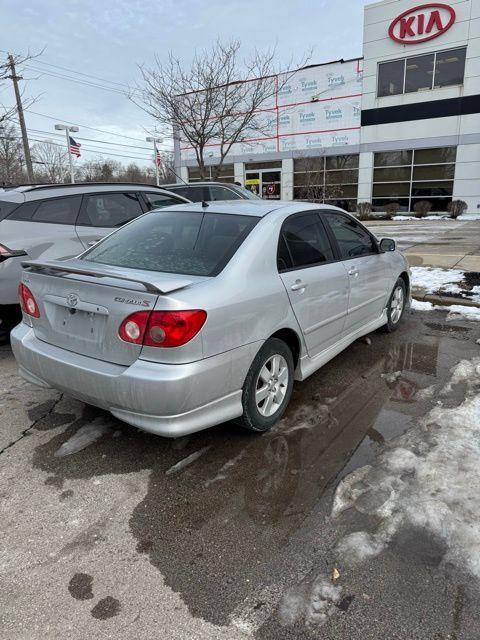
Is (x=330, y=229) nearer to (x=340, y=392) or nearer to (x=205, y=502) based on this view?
(x=340, y=392)

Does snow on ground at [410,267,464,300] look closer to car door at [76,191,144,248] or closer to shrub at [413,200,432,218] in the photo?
car door at [76,191,144,248]

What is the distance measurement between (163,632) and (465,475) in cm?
198

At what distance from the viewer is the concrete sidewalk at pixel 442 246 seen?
9750 millimetres

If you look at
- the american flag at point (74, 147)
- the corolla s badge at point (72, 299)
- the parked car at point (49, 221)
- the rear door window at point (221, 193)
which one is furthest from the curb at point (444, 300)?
the american flag at point (74, 147)

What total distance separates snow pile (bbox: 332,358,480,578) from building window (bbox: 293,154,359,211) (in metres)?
23.3

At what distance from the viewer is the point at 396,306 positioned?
19.2ft

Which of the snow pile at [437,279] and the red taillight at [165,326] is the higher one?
the red taillight at [165,326]

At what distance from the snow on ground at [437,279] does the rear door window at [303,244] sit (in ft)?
13.4

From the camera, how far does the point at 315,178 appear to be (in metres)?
25.9

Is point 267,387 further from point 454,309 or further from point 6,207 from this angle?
point 454,309

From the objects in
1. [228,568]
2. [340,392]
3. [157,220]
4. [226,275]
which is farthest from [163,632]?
[157,220]

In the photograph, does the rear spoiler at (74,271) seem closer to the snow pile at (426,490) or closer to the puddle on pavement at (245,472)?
the puddle on pavement at (245,472)

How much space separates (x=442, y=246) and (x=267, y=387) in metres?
10.7

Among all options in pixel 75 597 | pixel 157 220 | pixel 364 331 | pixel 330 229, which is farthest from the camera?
pixel 364 331
